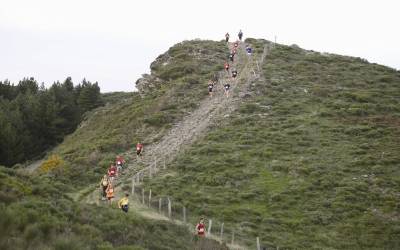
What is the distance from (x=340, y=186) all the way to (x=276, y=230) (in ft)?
21.4

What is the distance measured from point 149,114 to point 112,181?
1512 centimetres

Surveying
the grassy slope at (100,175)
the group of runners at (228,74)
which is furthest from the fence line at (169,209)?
the group of runners at (228,74)

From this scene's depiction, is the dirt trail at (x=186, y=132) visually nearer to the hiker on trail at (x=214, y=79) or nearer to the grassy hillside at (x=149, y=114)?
the hiker on trail at (x=214, y=79)

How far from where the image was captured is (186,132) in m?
40.7

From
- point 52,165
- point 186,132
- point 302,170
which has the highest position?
point 186,132

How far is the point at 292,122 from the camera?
41188 millimetres

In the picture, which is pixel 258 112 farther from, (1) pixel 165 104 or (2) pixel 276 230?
(2) pixel 276 230

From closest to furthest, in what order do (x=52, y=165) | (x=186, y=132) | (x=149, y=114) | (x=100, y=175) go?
(x=100, y=175) → (x=52, y=165) → (x=186, y=132) → (x=149, y=114)

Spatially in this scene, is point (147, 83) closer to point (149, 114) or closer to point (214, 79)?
point (214, 79)

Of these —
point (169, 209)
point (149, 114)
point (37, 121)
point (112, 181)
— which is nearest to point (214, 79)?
point (149, 114)

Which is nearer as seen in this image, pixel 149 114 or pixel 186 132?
pixel 186 132

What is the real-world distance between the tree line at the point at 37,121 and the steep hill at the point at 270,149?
5.81 metres

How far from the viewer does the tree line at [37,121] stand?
4983 cm

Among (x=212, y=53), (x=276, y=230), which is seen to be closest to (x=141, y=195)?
(x=276, y=230)
